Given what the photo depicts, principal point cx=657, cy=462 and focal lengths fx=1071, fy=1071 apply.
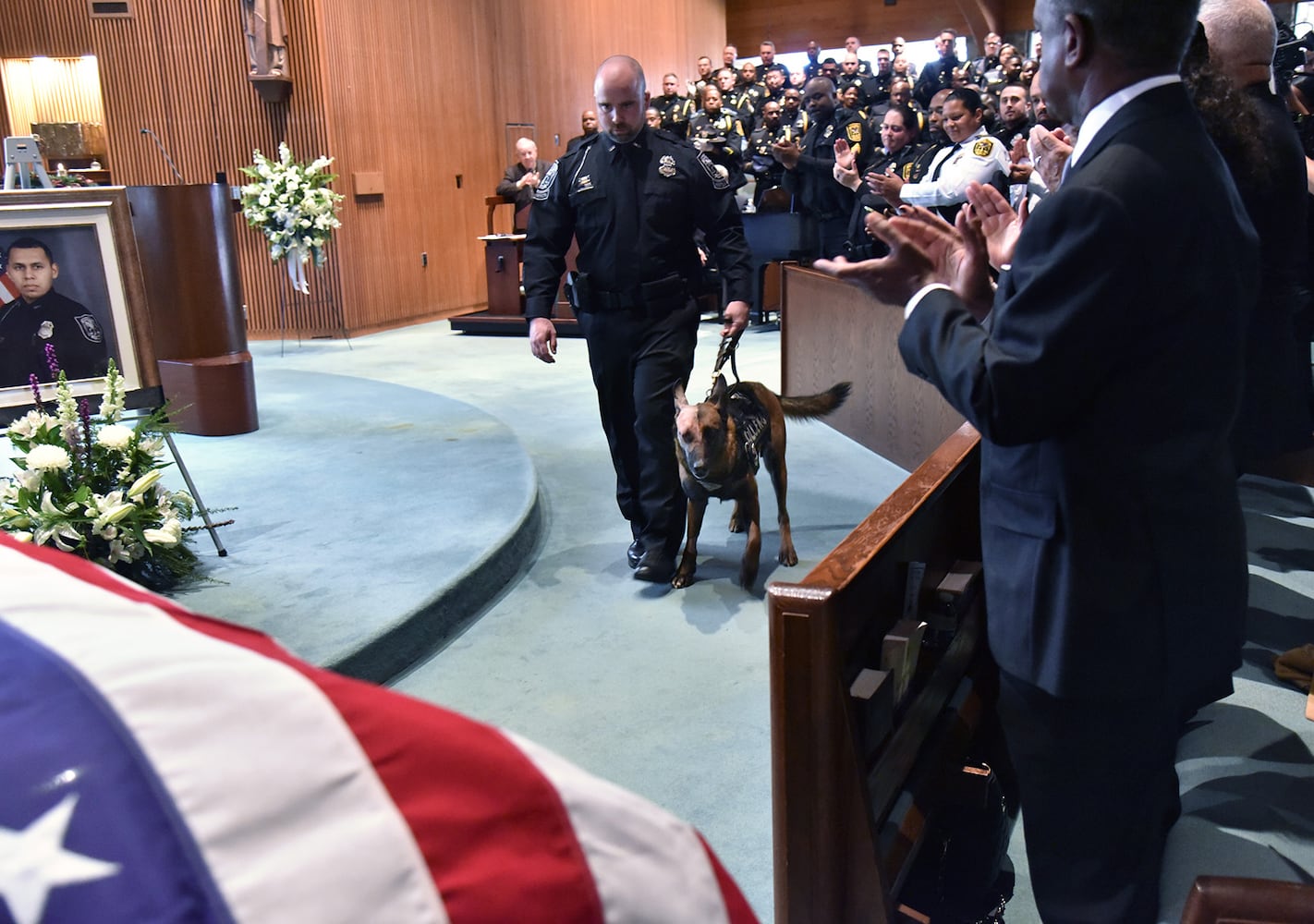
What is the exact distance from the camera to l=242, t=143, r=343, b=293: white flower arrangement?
8.48 m

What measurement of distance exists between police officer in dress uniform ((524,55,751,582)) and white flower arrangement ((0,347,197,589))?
4.16 feet

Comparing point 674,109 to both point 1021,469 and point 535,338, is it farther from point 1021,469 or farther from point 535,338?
point 1021,469

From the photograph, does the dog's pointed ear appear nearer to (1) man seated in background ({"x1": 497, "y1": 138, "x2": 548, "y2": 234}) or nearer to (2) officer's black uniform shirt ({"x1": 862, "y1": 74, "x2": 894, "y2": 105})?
(1) man seated in background ({"x1": 497, "y1": 138, "x2": 548, "y2": 234})

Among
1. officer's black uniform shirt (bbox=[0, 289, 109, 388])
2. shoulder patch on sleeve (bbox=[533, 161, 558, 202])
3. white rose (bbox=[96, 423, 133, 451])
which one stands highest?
shoulder patch on sleeve (bbox=[533, 161, 558, 202])

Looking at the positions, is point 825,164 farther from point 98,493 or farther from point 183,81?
point 98,493

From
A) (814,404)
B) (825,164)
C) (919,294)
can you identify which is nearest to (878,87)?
(825,164)

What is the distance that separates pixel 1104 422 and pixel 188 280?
5230 millimetres

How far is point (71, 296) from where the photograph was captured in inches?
139

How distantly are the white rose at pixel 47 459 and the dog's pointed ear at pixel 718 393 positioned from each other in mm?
1894

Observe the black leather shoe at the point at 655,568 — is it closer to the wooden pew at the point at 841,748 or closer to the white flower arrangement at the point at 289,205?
the wooden pew at the point at 841,748

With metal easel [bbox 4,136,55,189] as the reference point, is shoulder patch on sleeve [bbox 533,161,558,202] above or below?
below

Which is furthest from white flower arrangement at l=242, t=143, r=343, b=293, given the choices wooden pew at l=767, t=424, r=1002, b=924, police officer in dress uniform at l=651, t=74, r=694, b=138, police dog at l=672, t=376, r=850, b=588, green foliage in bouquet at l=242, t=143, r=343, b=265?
wooden pew at l=767, t=424, r=1002, b=924

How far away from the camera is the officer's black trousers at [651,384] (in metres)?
3.63

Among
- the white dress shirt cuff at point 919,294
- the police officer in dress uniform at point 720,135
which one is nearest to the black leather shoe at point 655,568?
the white dress shirt cuff at point 919,294
